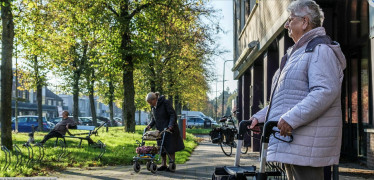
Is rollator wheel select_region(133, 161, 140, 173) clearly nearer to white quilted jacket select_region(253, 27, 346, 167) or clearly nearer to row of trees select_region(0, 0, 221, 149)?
row of trees select_region(0, 0, 221, 149)

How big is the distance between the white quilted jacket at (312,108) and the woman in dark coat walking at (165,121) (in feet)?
24.2

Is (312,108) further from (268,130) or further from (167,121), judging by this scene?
(167,121)

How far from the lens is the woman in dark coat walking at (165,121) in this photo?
10477 millimetres

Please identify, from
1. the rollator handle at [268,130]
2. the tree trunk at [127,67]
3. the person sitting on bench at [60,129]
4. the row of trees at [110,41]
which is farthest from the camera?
the tree trunk at [127,67]

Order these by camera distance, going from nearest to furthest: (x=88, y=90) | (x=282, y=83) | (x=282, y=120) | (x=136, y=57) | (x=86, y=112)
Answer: (x=282, y=120) → (x=282, y=83) → (x=136, y=57) → (x=88, y=90) → (x=86, y=112)

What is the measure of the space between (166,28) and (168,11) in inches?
43.4

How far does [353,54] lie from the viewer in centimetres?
1233

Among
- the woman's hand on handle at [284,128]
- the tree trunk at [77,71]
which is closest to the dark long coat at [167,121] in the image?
the woman's hand on handle at [284,128]

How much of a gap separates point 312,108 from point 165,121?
782 cm

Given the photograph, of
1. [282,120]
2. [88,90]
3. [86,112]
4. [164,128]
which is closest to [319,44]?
[282,120]

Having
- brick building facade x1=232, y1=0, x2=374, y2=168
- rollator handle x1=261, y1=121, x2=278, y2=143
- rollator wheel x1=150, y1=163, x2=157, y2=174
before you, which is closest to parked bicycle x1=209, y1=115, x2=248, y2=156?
brick building facade x1=232, y1=0, x2=374, y2=168

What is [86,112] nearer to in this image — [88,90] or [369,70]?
[88,90]

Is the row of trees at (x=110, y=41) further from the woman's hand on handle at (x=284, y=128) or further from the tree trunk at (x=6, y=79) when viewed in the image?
the woman's hand on handle at (x=284, y=128)

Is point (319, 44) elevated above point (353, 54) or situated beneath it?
situated beneath
